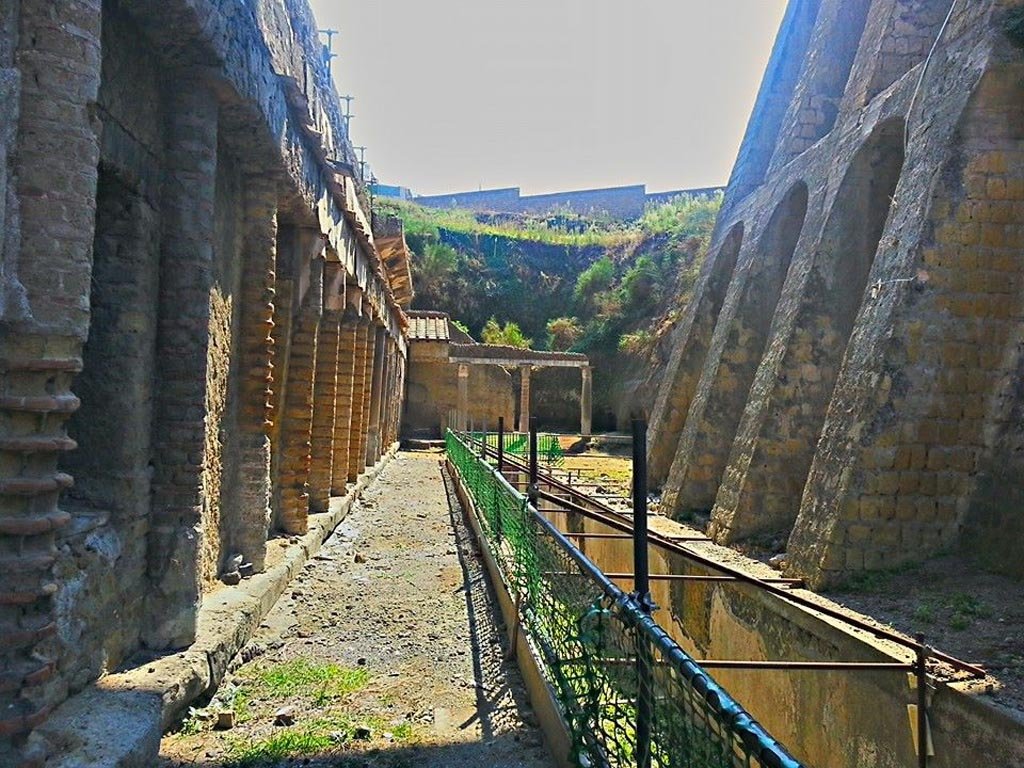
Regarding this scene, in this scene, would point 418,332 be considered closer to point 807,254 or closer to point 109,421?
point 807,254

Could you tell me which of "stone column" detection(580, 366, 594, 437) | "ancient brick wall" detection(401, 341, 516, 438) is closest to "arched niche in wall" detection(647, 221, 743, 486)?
"ancient brick wall" detection(401, 341, 516, 438)

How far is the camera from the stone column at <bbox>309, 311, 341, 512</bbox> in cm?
1026

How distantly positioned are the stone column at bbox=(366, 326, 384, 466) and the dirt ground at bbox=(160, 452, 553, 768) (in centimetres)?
920

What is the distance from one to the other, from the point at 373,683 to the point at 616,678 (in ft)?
7.77

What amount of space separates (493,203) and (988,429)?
5239 centimetres

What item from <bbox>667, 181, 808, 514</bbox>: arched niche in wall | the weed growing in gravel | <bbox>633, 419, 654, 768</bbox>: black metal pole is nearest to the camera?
<bbox>633, 419, 654, 768</bbox>: black metal pole

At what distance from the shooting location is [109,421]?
4344mm

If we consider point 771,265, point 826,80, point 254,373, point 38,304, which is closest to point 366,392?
point 771,265

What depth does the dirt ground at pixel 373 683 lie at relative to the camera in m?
3.96

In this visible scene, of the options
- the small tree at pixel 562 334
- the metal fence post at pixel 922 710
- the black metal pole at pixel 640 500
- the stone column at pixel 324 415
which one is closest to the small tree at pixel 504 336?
the small tree at pixel 562 334

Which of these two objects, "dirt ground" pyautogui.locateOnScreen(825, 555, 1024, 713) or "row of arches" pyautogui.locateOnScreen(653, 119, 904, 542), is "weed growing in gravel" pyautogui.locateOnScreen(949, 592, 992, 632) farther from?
"row of arches" pyautogui.locateOnScreen(653, 119, 904, 542)

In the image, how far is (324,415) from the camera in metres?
10.5

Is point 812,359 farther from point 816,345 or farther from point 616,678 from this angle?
point 616,678

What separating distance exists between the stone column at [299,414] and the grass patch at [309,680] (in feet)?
11.5
